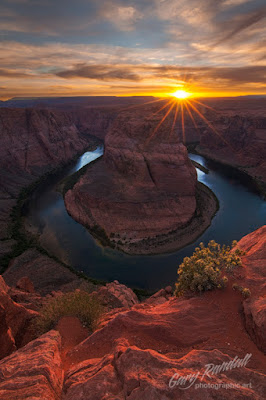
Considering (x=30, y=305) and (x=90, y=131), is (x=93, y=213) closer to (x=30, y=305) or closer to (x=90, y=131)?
(x=30, y=305)

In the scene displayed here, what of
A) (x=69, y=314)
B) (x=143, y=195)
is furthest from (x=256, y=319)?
(x=143, y=195)

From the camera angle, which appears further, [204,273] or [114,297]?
[114,297]

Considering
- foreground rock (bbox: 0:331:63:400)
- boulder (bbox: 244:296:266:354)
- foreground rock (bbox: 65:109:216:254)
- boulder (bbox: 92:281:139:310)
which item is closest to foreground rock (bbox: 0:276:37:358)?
foreground rock (bbox: 0:331:63:400)

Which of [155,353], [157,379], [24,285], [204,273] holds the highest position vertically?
[204,273]

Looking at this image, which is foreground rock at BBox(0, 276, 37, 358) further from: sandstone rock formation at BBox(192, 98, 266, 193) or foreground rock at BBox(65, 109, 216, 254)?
sandstone rock formation at BBox(192, 98, 266, 193)

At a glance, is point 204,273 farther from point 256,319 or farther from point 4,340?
point 4,340

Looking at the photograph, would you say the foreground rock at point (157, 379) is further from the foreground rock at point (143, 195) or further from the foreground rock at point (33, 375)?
the foreground rock at point (143, 195)

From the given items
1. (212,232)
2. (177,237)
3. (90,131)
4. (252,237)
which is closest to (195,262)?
(252,237)
